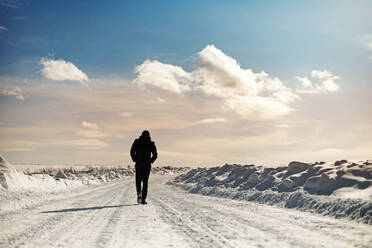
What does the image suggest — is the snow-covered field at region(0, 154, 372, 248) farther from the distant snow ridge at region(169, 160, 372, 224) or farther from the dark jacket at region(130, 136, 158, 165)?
the dark jacket at region(130, 136, 158, 165)

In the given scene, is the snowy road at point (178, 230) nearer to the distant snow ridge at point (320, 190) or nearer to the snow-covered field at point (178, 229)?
the snow-covered field at point (178, 229)

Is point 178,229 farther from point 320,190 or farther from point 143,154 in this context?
→ point 320,190

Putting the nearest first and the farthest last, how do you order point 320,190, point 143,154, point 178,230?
point 178,230
point 320,190
point 143,154

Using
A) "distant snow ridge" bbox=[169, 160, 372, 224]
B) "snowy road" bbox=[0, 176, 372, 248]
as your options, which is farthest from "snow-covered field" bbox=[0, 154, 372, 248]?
"distant snow ridge" bbox=[169, 160, 372, 224]

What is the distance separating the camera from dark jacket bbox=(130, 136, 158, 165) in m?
11.0

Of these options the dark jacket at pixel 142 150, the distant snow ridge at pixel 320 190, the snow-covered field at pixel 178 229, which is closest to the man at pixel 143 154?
the dark jacket at pixel 142 150

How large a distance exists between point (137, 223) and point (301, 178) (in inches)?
308

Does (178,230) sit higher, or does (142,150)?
(142,150)

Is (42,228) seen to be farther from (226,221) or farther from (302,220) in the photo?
(302,220)

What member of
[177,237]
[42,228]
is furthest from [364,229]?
[42,228]

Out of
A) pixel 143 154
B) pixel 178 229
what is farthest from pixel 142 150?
pixel 178 229

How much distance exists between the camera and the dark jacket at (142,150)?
11.0m

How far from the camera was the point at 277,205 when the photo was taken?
33.7 feet

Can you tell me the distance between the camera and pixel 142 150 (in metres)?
11.1
